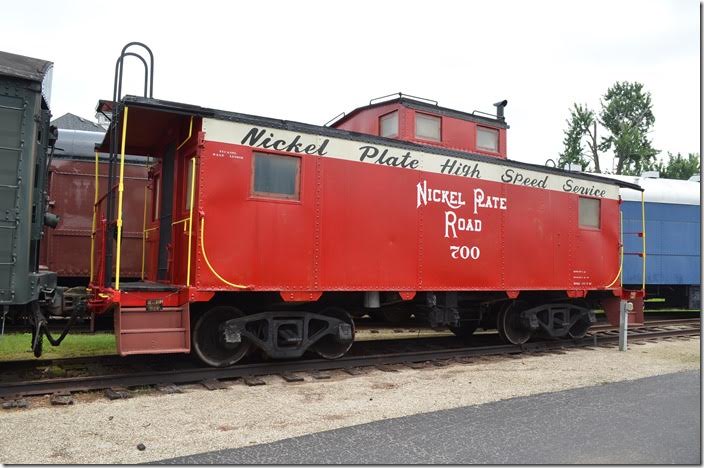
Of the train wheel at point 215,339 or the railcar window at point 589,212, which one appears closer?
the train wheel at point 215,339

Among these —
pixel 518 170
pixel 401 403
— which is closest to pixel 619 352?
pixel 518 170

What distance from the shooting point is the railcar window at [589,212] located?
10.6m

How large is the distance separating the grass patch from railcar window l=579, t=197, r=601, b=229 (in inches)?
337

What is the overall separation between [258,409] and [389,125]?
5479 mm

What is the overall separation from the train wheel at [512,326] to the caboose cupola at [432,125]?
2.79 metres

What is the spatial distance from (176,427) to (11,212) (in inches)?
107

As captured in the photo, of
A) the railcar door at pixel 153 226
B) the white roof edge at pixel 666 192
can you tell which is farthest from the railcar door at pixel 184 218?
the white roof edge at pixel 666 192

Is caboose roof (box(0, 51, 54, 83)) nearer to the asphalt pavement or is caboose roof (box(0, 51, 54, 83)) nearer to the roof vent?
the asphalt pavement

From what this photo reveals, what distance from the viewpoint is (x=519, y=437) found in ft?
15.7

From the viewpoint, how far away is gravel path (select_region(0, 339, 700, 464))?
4512 millimetres

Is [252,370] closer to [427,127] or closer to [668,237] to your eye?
[427,127]

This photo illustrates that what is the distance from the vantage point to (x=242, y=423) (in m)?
5.19

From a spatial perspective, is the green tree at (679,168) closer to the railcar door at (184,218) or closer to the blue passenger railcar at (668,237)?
the blue passenger railcar at (668,237)

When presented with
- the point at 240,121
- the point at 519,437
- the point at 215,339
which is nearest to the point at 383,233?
the point at 240,121
